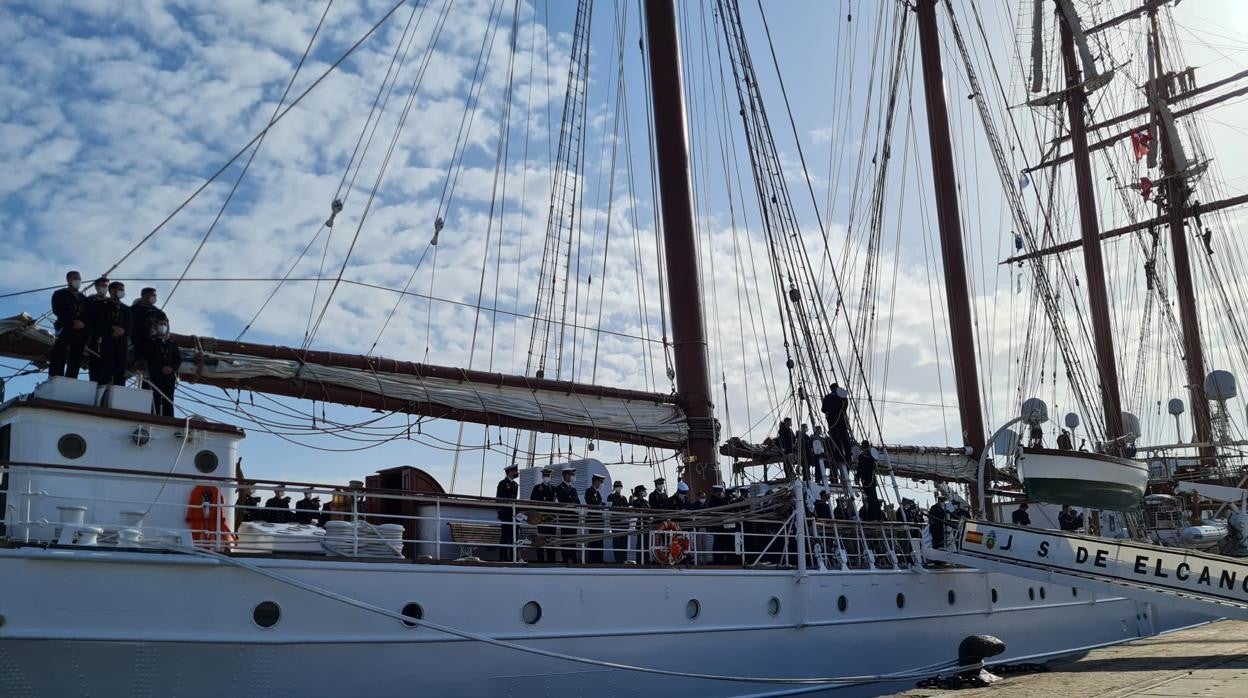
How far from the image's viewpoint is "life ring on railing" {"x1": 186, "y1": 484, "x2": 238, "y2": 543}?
31.6 ft

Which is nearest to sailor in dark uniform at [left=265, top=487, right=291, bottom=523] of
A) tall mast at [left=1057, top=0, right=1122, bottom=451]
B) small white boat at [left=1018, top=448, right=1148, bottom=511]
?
small white boat at [left=1018, top=448, right=1148, bottom=511]

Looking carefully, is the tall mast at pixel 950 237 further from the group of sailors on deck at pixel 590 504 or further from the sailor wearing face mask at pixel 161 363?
the sailor wearing face mask at pixel 161 363

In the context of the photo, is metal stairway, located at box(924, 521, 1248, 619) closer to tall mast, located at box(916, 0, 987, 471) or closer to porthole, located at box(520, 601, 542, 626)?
porthole, located at box(520, 601, 542, 626)

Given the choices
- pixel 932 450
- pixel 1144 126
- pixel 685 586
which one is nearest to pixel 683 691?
pixel 685 586

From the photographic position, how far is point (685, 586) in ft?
40.2

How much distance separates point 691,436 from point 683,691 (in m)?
5.41

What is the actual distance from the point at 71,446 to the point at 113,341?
123 cm

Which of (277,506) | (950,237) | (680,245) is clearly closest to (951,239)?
(950,237)

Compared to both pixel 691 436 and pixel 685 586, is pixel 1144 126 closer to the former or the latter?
pixel 691 436

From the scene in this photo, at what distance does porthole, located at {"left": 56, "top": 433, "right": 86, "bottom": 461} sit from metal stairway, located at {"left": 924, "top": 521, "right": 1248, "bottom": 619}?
12.6 m

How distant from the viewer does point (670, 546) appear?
1277cm

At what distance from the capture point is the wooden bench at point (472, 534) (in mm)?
11422

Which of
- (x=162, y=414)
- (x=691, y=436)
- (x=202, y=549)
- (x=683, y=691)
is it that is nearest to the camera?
(x=202, y=549)

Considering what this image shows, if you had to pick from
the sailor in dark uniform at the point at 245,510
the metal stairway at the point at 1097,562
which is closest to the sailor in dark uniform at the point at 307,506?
the sailor in dark uniform at the point at 245,510
